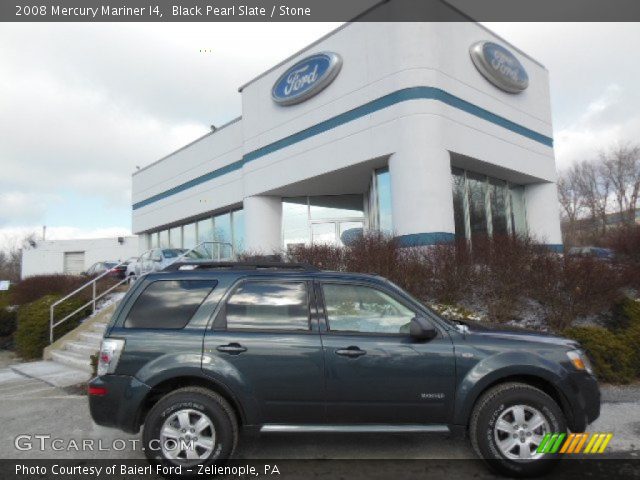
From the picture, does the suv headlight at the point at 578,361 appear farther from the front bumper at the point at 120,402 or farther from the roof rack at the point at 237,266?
the front bumper at the point at 120,402

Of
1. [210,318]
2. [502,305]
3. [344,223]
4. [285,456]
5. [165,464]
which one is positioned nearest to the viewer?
[165,464]

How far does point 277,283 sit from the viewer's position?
415cm

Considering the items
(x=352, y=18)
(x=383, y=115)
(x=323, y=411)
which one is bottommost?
(x=323, y=411)

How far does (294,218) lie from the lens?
57.0 ft

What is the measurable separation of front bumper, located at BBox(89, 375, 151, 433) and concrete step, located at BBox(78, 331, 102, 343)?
613cm

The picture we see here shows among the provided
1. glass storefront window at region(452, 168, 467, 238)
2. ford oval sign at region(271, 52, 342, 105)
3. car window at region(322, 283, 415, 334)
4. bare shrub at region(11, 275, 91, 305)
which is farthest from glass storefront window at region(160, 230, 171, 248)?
car window at region(322, 283, 415, 334)

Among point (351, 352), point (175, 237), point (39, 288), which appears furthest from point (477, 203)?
point (175, 237)

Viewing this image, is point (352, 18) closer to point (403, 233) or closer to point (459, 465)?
point (403, 233)

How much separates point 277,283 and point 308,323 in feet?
1.55

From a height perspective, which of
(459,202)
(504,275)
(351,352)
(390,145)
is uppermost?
(390,145)

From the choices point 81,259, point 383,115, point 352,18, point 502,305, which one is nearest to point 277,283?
point 502,305

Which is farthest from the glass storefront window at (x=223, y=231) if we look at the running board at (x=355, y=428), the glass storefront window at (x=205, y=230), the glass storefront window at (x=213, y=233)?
the running board at (x=355, y=428)

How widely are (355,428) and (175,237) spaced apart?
71.9ft

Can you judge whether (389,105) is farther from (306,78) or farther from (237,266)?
(237,266)
